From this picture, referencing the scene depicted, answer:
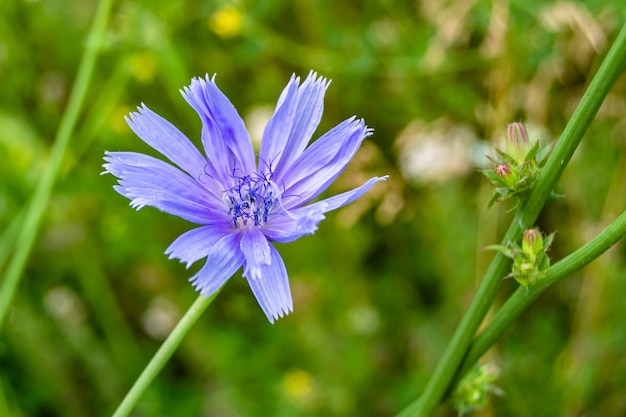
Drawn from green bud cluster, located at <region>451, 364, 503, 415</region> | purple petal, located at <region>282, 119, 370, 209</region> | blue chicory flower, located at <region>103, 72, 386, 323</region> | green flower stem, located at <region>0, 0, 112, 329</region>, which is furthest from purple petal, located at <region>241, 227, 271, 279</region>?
green flower stem, located at <region>0, 0, 112, 329</region>

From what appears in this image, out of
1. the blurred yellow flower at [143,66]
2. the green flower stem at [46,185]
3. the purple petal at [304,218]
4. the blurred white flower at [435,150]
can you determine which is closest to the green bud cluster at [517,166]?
the purple petal at [304,218]

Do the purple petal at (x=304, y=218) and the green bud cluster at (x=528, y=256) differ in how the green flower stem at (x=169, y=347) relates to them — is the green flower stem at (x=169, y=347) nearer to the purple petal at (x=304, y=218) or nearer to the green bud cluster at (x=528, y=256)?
the purple petal at (x=304, y=218)

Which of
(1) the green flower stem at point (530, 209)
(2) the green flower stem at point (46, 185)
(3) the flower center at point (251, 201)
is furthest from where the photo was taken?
(2) the green flower stem at point (46, 185)

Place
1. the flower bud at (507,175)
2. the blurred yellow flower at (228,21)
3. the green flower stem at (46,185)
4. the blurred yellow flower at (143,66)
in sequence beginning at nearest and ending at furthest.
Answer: the flower bud at (507,175) → the green flower stem at (46,185) → the blurred yellow flower at (228,21) → the blurred yellow flower at (143,66)

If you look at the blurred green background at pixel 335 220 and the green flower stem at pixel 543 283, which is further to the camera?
the blurred green background at pixel 335 220

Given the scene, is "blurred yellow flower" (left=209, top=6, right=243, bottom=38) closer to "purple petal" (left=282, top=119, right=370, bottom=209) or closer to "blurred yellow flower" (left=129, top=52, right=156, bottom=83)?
"blurred yellow flower" (left=129, top=52, right=156, bottom=83)

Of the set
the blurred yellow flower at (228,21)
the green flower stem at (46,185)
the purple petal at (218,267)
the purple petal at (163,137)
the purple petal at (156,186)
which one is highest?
the blurred yellow flower at (228,21)

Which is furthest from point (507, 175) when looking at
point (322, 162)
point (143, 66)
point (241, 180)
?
point (143, 66)

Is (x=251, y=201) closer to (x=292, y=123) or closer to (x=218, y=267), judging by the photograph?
(x=292, y=123)
